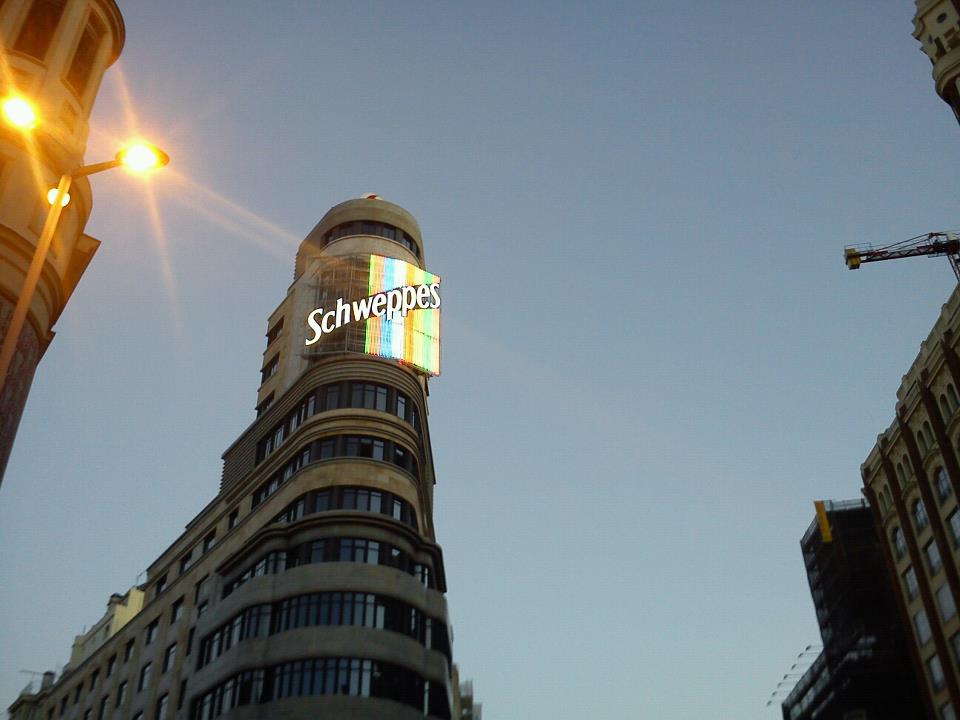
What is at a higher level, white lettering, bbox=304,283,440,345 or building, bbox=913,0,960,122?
building, bbox=913,0,960,122

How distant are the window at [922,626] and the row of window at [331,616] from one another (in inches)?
1536

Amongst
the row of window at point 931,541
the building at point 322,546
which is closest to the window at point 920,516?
the row of window at point 931,541

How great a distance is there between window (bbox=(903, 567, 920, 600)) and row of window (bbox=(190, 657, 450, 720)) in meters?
41.9

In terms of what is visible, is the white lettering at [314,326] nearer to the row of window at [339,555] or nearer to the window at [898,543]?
the row of window at [339,555]

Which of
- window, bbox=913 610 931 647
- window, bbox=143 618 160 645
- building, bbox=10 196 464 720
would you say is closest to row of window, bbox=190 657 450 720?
building, bbox=10 196 464 720

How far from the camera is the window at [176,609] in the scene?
68.9 meters

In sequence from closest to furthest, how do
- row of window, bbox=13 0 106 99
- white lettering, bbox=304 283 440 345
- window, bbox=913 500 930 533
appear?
row of window, bbox=13 0 106 99, white lettering, bbox=304 283 440 345, window, bbox=913 500 930 533

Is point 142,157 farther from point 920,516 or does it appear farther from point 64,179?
point 920,516

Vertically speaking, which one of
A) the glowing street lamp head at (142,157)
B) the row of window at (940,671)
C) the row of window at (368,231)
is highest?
the row of window at (368,231)

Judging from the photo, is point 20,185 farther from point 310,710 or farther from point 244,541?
point 244,541

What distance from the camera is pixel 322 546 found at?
5597 centimetres

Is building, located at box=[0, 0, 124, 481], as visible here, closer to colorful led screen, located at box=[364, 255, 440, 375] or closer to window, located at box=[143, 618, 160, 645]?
colorful led screen, located at box=[364, 255, 440, 375]

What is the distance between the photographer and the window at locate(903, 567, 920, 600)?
73.5 metres

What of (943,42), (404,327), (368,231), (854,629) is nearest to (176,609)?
(404,327)
